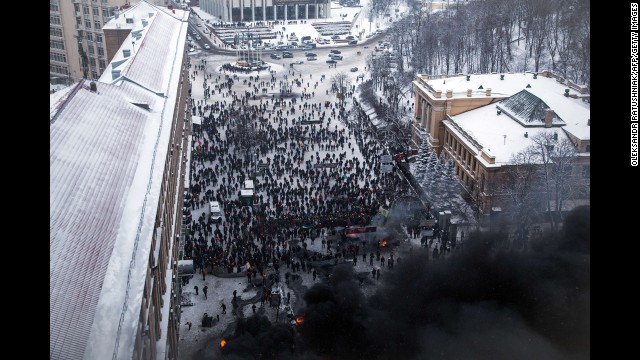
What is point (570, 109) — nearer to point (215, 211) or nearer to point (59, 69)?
point (215, 211)

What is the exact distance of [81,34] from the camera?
2613 inches

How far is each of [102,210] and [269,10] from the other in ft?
312

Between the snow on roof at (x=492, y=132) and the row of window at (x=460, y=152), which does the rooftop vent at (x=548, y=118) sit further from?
the row of window at (x=460, y=152)

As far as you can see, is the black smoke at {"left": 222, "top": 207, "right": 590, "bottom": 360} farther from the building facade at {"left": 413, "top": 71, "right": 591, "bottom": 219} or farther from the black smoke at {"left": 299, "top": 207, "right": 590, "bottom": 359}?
the building facade at {"left": 413, "top": 71, "right": 591, "bottom": 219}

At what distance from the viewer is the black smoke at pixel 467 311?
23.5 m

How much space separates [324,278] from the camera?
30844 millimetres

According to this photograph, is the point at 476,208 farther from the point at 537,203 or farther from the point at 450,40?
the point at 450,40

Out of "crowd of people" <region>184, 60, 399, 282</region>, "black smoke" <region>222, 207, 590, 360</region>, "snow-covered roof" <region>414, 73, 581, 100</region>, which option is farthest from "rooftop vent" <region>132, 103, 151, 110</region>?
"snow-covered roof" <region>414, 73, 581, 100</region>

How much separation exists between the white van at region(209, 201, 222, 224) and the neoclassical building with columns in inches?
2950

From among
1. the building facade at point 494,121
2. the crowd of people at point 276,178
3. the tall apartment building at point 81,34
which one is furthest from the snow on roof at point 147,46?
the building facade at point 494,121

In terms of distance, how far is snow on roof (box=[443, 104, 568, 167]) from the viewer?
39156 mm

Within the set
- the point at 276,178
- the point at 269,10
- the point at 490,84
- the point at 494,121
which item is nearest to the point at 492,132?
the point at 494,121

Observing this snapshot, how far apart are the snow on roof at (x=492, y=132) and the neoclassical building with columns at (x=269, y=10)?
69.5 metres
